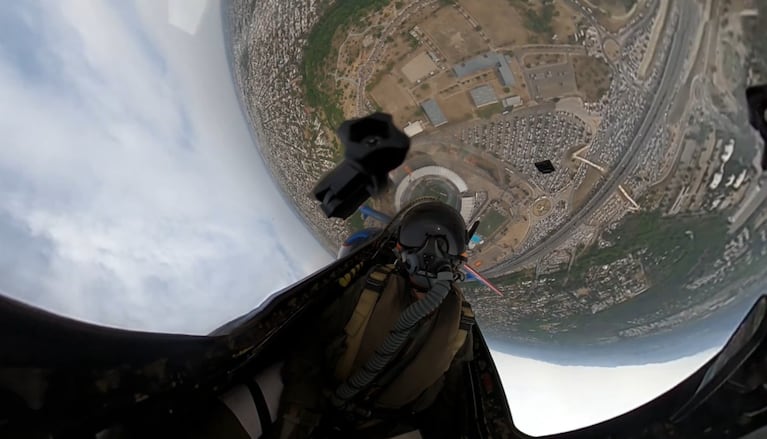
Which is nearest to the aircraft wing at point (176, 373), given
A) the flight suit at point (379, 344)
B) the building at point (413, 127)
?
the flight suit at point (379, 344)

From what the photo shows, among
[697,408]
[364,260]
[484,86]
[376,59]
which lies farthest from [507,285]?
[697,408]

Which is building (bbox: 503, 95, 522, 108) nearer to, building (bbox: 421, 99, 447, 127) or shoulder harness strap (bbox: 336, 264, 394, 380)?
building (bbox: 421, 99, 447, 127)

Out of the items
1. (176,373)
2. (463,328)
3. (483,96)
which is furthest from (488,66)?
(176,373)

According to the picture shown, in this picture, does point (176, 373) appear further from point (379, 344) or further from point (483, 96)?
point (483, 96)

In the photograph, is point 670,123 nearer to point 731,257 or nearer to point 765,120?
point 731,257

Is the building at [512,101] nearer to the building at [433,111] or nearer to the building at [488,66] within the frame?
the building at [488,66]

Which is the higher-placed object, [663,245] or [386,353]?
[663,245]
